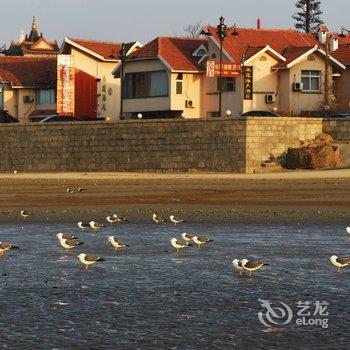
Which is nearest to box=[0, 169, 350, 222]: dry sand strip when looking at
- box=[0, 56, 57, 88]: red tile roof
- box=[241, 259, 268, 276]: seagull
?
box=[241, 259, 268, 276]: seagull

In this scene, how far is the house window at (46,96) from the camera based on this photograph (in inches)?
2717

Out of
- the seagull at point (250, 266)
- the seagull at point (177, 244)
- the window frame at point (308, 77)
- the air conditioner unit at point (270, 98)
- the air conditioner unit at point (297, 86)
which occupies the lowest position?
the seagull at point (177, 244)

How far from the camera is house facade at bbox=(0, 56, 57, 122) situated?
6906 centimetres

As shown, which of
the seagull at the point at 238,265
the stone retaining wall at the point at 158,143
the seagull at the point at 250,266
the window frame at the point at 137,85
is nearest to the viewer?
the seagull at the point at 250,266

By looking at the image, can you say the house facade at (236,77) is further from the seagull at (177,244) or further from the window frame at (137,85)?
the seagull at (177,244)

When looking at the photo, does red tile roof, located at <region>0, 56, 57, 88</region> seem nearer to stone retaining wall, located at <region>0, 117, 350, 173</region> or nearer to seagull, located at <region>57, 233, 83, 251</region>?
stone retaining wall, located at <region>0, 117, 350, 173</region>

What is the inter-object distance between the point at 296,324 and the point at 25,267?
21.0 ft

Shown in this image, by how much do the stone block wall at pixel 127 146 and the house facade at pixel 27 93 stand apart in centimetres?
1877

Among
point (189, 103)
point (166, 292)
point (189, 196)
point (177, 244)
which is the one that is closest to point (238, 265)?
point (166, 292)

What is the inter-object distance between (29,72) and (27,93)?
6.61 feet

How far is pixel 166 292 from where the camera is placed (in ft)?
47.1

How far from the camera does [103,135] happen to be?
4700 centimetres

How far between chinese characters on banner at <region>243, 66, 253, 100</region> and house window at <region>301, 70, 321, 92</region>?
10.1 feet

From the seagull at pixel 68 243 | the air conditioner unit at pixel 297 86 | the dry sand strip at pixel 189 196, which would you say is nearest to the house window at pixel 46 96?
the air conditioner unit at pixel 297 86
